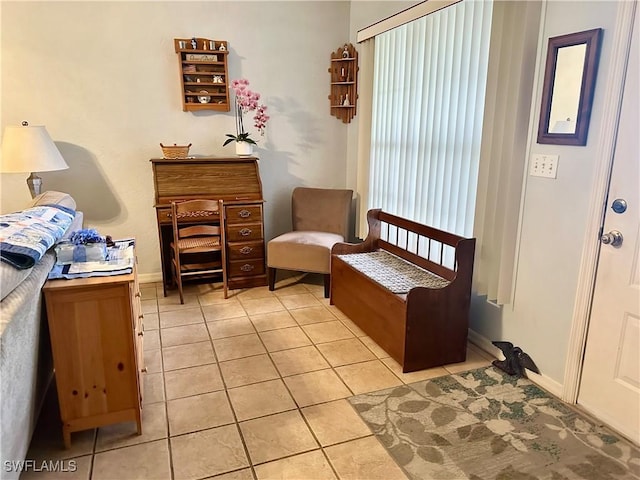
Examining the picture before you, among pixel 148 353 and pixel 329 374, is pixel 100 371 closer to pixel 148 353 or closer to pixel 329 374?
pixel 148 353

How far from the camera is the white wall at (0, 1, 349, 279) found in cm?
337

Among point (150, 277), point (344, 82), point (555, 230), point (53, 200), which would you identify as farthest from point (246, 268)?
point (555, 230)

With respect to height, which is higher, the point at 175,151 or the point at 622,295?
the point at 175,151

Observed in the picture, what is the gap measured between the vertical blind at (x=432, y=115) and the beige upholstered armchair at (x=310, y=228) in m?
0.32

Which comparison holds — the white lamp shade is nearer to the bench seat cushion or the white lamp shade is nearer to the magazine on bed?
the magazine on bed

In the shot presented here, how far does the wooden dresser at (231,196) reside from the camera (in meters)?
3.56

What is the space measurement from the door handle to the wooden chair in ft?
8.11

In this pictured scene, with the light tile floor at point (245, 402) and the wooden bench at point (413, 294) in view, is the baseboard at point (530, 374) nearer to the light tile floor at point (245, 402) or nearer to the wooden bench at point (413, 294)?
the light tile floor at point (245, 402)

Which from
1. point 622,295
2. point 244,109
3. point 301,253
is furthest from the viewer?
point 244,109

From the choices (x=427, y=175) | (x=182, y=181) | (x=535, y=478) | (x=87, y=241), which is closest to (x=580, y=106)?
(x=427, y=175)

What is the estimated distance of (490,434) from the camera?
196 centimetres

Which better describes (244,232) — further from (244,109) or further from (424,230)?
(424,230)

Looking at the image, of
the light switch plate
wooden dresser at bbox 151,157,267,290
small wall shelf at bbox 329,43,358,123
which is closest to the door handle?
the light switch plate

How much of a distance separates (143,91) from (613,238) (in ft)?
11.0
